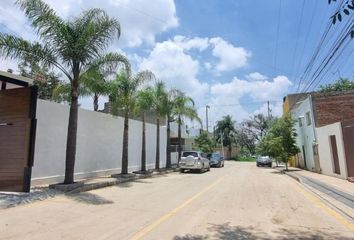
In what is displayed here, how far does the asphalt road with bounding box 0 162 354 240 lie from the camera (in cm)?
770

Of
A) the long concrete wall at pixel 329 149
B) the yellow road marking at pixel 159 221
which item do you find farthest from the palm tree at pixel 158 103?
the yellow road marking at pixel 159 221

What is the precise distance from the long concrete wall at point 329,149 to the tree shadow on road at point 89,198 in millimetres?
15775

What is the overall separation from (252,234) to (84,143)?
14381 mm

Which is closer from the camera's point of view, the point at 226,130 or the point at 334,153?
the point at 334,153

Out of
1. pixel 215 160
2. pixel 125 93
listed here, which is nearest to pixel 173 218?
pixel 125 93

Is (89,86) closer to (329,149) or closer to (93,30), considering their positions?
(93,30)

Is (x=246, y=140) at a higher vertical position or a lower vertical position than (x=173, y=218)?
higher

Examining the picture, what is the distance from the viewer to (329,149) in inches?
1004

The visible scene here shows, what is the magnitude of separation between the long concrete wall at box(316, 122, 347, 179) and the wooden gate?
59.2ft

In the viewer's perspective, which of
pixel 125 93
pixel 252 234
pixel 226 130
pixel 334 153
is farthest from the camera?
pixel 226 130

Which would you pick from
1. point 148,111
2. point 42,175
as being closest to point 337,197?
point 42,175

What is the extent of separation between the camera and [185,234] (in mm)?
7660

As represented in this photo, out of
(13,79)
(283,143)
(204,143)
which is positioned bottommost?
(283,143)

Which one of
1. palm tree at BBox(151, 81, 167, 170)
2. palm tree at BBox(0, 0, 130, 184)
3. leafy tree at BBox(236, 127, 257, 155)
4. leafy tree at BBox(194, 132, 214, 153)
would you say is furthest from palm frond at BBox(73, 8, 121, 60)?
leafy tree at BBox(236, 127, 257, 155)
